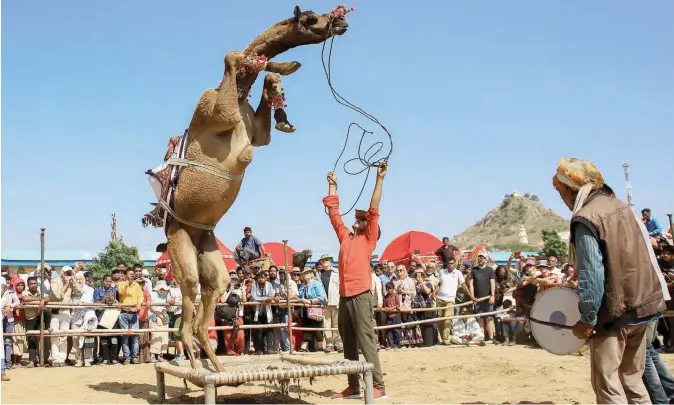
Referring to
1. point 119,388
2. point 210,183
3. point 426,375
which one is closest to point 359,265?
point 210,183

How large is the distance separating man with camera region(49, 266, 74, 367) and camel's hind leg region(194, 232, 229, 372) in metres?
5.80

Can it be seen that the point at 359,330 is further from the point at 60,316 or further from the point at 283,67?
the point at 60,316

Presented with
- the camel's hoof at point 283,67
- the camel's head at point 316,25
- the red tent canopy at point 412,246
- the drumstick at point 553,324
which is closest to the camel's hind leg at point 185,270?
the camel's hoof at point 283,67

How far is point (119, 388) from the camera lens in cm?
798

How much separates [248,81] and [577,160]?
132 inches

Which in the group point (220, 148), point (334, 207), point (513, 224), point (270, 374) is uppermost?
point (513, 224)

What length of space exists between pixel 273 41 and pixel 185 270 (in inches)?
94.9

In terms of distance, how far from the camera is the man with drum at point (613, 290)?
4.09 m

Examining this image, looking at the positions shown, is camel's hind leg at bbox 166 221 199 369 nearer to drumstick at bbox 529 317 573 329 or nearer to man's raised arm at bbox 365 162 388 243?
man's raised arm at bbox 365 162 388 243

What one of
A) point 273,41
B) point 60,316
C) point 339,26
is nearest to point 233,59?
point 273,41

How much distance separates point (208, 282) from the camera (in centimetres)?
670

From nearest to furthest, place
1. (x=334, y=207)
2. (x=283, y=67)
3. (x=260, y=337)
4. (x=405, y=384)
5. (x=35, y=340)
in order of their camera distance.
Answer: (x=283, y=67) → (x=334, y=207) → (x=405, y=384) → (x=35, y=340) → (x=260, y=337)

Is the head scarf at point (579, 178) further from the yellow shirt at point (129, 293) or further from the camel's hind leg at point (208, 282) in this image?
the yellow shirt at point (129, 293)

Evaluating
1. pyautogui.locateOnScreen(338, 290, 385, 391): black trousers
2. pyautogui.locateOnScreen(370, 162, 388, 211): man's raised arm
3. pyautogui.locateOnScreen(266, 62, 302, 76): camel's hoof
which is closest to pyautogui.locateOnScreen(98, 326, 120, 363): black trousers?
pyautogui.locateOnScreen(338, 290, 385, 391): black trousers
